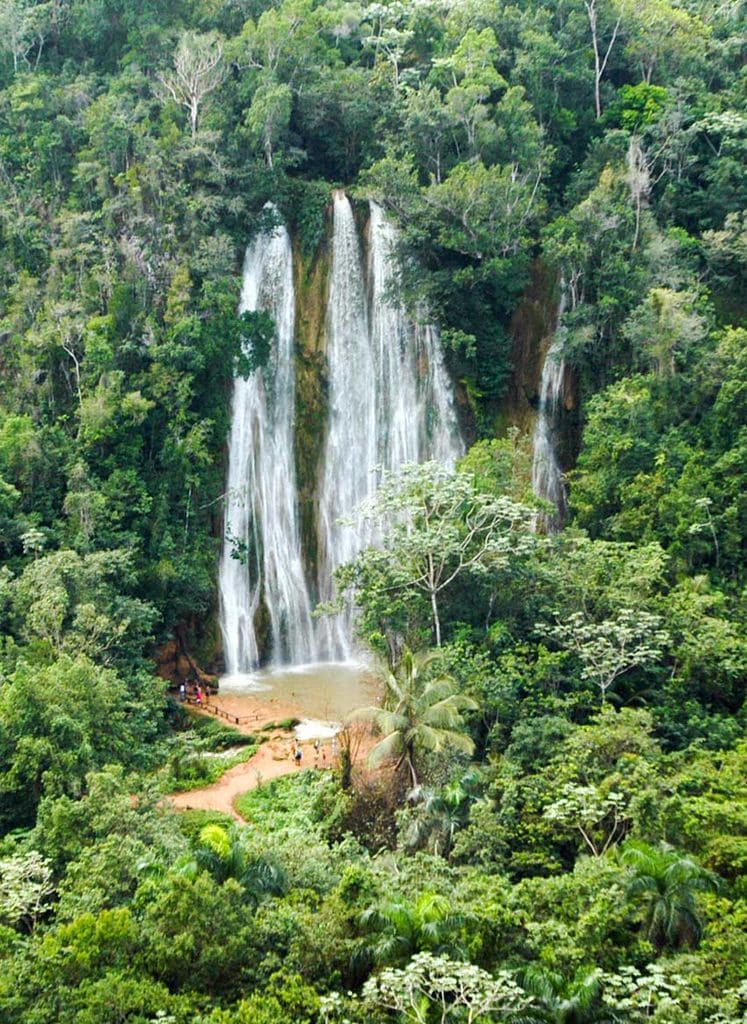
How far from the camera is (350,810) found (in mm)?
17125

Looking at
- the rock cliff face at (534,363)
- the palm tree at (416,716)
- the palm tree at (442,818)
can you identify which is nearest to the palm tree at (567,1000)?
the palm tree at (442,818)

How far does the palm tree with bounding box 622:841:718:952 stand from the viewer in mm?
11977

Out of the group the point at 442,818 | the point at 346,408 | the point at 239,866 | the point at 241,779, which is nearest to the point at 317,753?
the point at 241,779

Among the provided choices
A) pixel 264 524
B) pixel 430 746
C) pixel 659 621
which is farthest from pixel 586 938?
pixel 264 524

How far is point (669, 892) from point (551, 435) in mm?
17575

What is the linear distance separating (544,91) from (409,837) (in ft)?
74.5

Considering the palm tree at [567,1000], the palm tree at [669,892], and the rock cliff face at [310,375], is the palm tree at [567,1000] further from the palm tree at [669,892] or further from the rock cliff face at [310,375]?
the rock cliff face at [310,375]

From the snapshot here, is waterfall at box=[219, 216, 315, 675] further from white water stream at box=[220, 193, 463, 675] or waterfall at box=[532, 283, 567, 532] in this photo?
waterfall at box=[532, 283, 567, 532]

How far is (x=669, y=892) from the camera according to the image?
12094 mm

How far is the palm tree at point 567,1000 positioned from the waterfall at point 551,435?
17.7 meters

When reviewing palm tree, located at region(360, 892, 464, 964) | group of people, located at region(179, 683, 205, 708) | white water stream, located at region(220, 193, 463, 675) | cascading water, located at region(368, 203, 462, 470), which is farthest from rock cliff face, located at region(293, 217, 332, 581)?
palm tree, located at region(360, 892, 464, 964)

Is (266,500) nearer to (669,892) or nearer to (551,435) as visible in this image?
(551,435)

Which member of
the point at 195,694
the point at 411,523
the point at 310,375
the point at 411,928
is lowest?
the point at 411,928

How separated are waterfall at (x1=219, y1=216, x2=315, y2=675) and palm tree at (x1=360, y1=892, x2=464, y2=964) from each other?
47.8 feet
